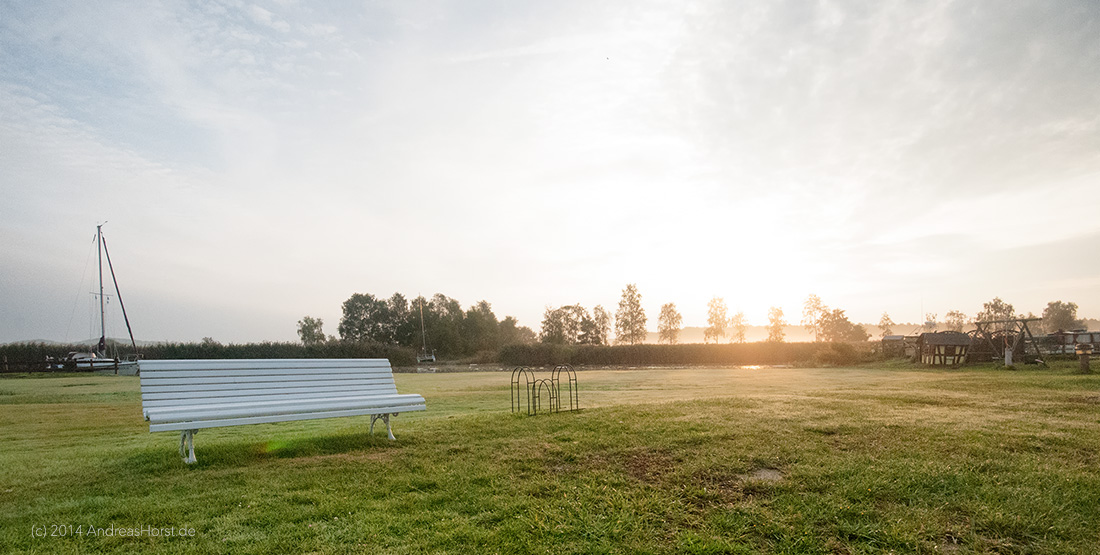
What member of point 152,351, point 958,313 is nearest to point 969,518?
point 152,351

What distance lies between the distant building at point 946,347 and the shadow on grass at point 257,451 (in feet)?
114

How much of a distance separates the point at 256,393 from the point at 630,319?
262ft

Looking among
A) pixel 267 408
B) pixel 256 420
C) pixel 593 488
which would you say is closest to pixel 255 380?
pixel 267 408

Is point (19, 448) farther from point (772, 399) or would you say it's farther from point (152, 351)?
point (152, 351)

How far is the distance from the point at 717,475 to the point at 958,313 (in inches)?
6329

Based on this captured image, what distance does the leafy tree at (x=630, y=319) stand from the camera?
85.0m

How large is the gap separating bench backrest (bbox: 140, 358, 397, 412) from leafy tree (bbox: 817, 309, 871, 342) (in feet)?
297

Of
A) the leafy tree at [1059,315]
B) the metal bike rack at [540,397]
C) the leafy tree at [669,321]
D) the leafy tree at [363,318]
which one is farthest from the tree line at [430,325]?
the leafy tree at [1059,315]

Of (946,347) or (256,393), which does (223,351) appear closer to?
(256,393)

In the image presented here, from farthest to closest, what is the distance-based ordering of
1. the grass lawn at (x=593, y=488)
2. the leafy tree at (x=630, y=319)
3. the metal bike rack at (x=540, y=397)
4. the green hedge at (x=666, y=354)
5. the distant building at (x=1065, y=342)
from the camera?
the leafy tree at (x=630, y=319), the green hedge at (x=666, y=354), the distant building at (x=1065, y=342), the metal bike rack at (x=540, y=397), the grass lawn at (x=593, y=488)

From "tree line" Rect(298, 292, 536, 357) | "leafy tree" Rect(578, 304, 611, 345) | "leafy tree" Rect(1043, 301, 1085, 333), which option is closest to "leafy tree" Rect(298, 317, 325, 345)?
"tree line" Rect(298, 292, 536, 357)

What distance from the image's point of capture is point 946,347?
1283 inches

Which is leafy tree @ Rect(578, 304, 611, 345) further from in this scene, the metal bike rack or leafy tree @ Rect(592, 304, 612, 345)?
the metal bike rack

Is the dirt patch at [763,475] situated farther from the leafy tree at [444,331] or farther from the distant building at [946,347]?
the leafy tree at [444,331]
